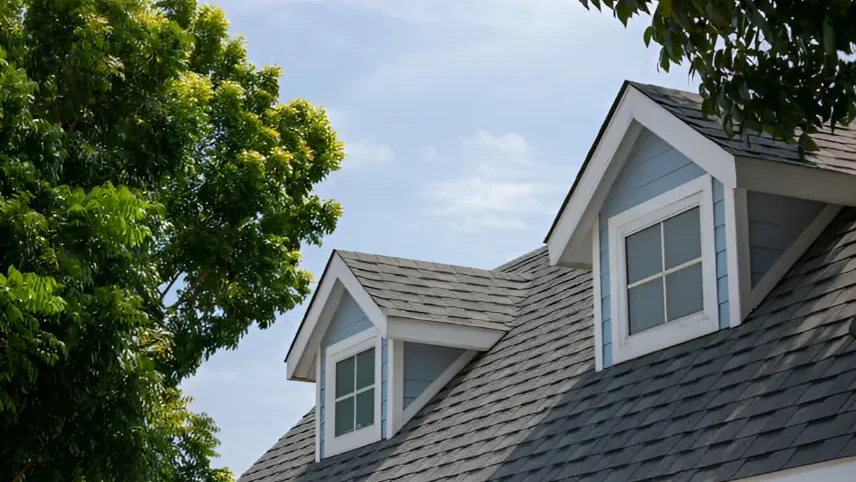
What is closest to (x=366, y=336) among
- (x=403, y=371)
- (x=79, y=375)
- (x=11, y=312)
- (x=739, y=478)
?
(x=403, y=371)

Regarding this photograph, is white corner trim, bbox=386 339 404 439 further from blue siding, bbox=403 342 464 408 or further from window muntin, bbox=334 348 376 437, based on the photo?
window muntin, bbox=334 348 376 437

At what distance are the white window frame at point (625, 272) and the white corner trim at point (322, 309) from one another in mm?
3353

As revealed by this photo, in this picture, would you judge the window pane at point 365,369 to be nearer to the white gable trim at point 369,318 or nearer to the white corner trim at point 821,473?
the white gable trim at point 369,318

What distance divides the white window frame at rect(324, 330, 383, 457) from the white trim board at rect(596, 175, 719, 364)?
10.7 ft

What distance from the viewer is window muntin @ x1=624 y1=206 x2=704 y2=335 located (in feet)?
27.9

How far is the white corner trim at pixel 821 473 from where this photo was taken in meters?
5.56

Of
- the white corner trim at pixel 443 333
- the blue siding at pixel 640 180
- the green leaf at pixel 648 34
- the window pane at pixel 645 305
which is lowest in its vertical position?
the window pane at pixel 645 305

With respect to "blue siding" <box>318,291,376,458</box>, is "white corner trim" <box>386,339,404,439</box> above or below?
below

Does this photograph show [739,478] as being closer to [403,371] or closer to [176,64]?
[403,371]

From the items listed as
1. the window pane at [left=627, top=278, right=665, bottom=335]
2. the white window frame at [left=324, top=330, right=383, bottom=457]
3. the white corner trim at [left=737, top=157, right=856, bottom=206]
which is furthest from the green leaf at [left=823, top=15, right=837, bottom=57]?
the white window frame at [left=324, top=330, right=383, bottom=457]

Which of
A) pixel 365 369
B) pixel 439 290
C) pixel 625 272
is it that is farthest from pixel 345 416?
pixel 625 272

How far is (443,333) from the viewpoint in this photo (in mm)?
11664

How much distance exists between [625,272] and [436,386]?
3195 millimetres

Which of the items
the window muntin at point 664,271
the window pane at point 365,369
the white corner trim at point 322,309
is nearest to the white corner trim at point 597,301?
the window muntin at point 664,271
